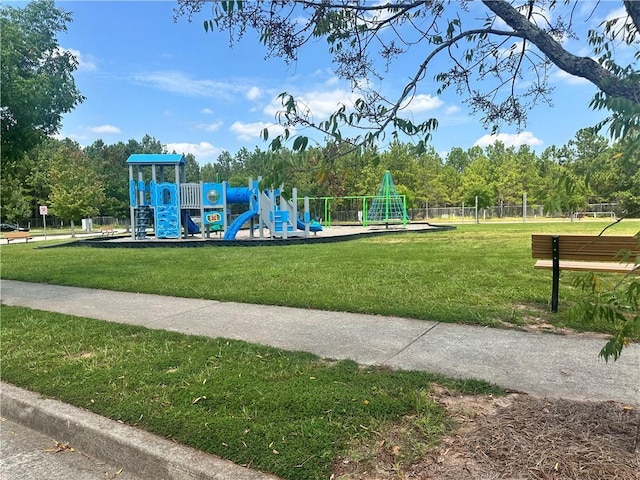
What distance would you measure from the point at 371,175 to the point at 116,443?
48.0 metres

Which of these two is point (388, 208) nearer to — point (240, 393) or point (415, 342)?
point (415, 342)

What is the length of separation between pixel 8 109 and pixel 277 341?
740 centimetres

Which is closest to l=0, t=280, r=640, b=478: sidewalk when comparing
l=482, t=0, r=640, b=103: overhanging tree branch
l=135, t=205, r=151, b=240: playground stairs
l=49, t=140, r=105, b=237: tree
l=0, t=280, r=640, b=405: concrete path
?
l=0, t=280, r=640, b=405: concrete path

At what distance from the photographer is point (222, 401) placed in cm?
331

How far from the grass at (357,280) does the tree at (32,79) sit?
307 centimetres

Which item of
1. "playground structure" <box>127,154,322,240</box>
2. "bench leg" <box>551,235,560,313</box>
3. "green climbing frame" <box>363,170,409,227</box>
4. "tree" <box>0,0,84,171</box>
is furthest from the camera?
"green climbing frame" <box>363,170,409,227</box>

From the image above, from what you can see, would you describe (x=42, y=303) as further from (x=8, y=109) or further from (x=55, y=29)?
(x=55, y=29)

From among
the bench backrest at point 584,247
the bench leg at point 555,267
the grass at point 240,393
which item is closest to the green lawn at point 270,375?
the grass at point 240,393

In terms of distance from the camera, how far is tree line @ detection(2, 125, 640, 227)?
2.13 m

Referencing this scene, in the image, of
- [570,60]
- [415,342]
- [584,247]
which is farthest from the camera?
[584,247]

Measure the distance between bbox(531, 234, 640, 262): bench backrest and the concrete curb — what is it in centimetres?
472

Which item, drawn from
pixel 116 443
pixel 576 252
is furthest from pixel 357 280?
pixel 116 443

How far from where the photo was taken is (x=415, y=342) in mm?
4719

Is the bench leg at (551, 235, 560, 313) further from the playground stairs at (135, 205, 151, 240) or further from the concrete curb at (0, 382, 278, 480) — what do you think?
the playground stairs at (135, 205, 151, 240)
